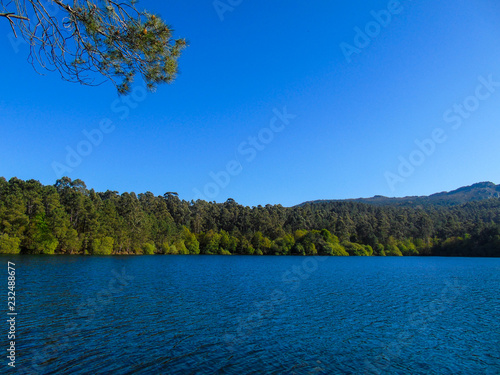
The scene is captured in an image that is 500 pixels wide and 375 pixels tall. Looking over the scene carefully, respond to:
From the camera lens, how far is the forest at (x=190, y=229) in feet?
262

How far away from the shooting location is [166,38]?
30.6 feet

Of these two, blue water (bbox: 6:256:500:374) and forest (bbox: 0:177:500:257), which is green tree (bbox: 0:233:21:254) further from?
blue water (bbox: 6:256:500:374)

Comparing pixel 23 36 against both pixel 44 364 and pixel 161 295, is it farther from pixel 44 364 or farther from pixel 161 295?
pixel 161 295

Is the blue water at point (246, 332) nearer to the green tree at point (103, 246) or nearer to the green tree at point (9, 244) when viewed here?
the green tree at point (9, 244)

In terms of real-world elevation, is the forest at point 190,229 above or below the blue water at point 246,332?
above

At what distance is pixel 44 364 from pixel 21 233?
7807 cm

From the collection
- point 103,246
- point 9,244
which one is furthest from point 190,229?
point 9,244

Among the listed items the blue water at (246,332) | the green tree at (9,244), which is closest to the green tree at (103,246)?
the green tree at (9,244)

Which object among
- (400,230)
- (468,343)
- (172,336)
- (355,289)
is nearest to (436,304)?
(355,289)

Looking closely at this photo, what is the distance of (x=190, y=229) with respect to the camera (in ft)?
485

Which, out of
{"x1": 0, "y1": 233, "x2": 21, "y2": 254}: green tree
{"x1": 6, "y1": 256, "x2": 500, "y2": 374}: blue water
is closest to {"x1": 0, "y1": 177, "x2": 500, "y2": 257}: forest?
{"x1": 0, "y1": 233, "x2": 21, "y2": 254}: green tree

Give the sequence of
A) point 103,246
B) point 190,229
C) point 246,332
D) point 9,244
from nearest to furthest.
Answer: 1. point 246,332
2. point 9,244
3. point 103,246
4. point 190,229

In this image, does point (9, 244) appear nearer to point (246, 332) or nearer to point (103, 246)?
point (103, 246)

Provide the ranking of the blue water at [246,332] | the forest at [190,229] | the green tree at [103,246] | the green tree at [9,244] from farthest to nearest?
the green tree at [103,246] → the forest at [190,229] → the green tree at [9,244] → the blue water at [246,332]
